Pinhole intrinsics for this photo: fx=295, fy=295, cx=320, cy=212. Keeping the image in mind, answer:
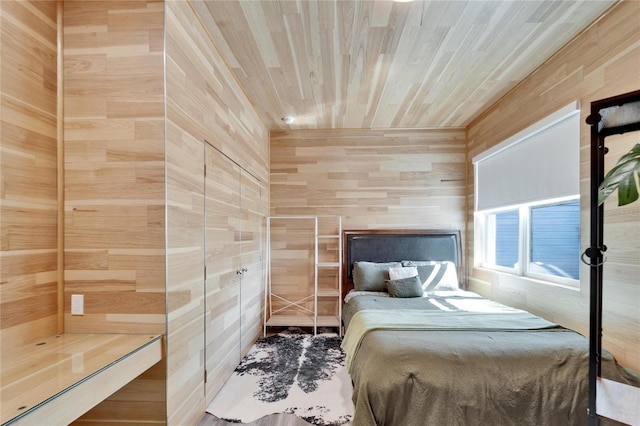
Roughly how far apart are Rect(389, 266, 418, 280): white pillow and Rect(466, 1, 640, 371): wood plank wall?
915 mm

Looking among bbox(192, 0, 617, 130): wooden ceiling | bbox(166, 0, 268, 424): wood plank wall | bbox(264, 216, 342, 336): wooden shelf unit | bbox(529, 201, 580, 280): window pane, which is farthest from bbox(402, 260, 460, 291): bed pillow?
bbox(166, 0, 268, 424): wood plank wall

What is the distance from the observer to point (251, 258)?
3.13 m

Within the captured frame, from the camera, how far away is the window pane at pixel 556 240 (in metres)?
2.36

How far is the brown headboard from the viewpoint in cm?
375

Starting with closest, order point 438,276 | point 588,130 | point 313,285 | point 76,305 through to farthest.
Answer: point 76,305 < point 588,130 < point 438,276 < point 313,285

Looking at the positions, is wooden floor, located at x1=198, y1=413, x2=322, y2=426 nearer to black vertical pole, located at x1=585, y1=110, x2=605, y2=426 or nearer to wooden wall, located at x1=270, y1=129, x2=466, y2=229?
black vertical pole, located at x1=585, y1=110, x2=605, y2=426

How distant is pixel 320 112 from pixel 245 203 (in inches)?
55.4

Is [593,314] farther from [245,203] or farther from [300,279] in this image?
[300,279]

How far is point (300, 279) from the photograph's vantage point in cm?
395

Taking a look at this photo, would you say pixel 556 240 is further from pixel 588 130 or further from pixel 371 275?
pixel 371 275

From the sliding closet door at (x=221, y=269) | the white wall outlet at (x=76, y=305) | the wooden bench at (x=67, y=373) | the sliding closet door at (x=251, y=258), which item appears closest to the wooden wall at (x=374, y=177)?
the sliding closet door at (x=251, y=258)

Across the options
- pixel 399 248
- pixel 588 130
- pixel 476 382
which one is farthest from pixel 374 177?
pixel 476 382

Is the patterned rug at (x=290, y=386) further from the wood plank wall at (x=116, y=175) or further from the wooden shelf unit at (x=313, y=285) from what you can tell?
the wood plank wall at (x=116, y=175)

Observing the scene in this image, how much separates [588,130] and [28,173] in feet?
11.1
